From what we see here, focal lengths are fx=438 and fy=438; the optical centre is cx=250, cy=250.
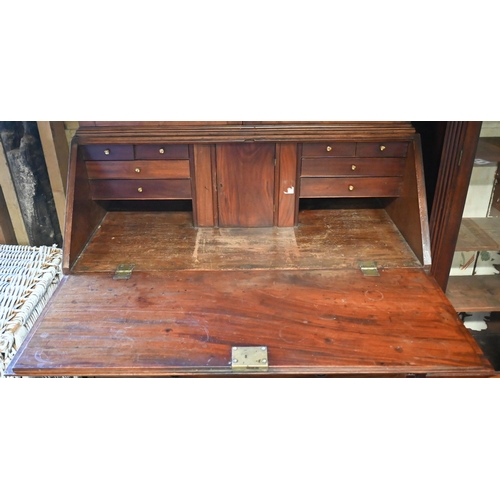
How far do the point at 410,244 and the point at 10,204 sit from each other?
5.68ft

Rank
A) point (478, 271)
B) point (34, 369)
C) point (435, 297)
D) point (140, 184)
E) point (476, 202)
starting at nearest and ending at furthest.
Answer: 1. point (34, 369)
2. point (435, 297)
3. point (140, 184)
4. point (476, 202)
5. point (478, 271)

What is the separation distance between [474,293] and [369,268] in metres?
0.76

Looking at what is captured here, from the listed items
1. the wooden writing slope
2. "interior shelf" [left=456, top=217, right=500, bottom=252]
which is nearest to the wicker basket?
the wooden writing slope

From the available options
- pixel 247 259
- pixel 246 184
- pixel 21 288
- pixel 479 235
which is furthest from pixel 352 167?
pixel 21 288

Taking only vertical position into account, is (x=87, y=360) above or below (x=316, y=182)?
below

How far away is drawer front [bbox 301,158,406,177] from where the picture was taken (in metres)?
1.59

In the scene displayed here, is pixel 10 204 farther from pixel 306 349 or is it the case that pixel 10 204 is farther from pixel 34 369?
pixel 306 349

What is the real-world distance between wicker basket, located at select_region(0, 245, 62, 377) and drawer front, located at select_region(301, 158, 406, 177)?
44.4 inches

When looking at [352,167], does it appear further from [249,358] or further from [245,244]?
[249,358]

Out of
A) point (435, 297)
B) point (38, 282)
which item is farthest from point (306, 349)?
point (38, 282)

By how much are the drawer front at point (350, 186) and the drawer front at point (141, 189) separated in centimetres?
45

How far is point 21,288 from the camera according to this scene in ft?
5.67

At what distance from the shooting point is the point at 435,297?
4.26ft

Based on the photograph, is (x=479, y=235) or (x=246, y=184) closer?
(x=246, y=184)
